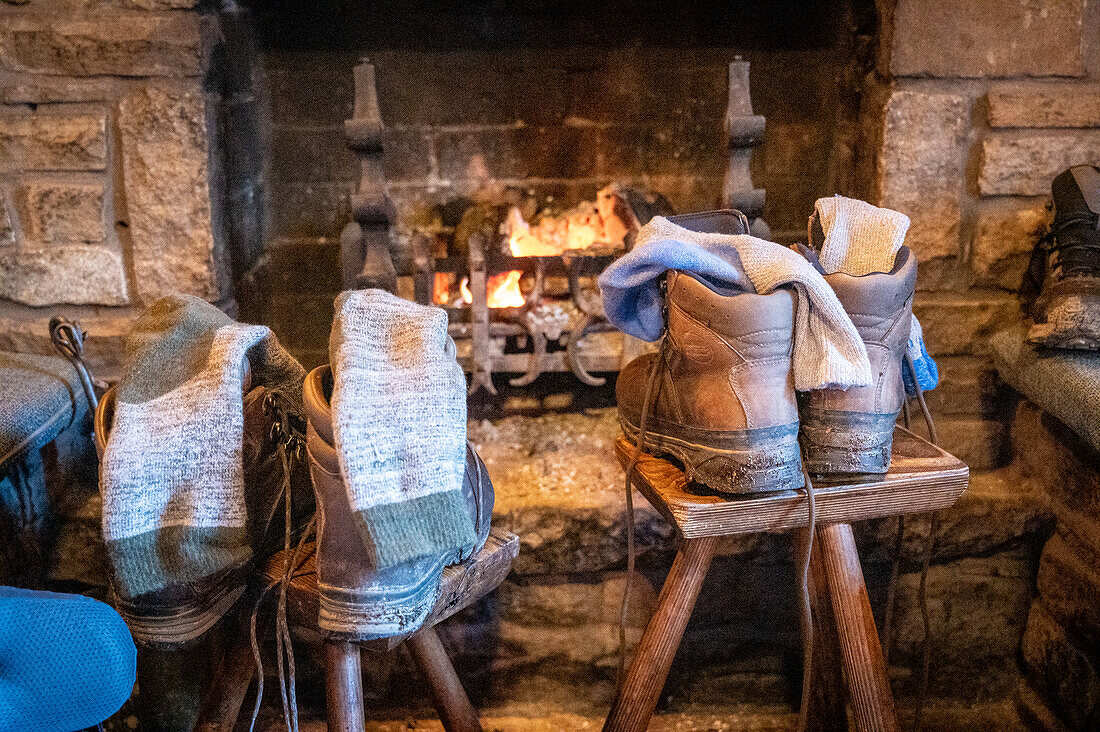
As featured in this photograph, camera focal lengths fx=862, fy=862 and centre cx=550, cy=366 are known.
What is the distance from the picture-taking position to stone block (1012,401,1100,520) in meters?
1.59

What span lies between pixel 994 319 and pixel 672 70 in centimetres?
96

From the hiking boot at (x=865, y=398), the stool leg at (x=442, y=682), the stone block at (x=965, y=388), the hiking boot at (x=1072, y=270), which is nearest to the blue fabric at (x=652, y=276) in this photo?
the hiking boot at (x=865, y=398)

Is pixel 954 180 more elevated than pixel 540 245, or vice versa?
pixel 954 180

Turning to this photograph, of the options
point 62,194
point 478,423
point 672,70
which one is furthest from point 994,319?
point 62,194

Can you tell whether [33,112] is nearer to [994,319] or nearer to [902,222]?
[902,222]

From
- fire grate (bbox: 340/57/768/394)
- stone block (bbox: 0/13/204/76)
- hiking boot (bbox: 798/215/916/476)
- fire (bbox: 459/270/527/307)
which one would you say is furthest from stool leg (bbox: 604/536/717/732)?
stone block (bbox: 0/13/204/76)

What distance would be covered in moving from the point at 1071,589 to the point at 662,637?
89cm

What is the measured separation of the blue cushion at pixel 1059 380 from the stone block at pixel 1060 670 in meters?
0.41

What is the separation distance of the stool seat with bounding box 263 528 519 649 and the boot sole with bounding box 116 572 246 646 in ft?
0.27

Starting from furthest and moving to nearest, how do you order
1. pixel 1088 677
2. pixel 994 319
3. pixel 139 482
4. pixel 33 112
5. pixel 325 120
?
1. pixel 325 120
2. pixel 994 319
3. pixel 33 112
4. pixel 1088 677
5. pixel 139 482

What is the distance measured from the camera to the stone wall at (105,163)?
1.65 m

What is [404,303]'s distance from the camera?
1.10m

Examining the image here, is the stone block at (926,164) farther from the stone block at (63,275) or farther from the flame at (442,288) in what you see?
the stone block at (63,275)

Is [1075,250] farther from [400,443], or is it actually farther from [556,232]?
[400,443]
